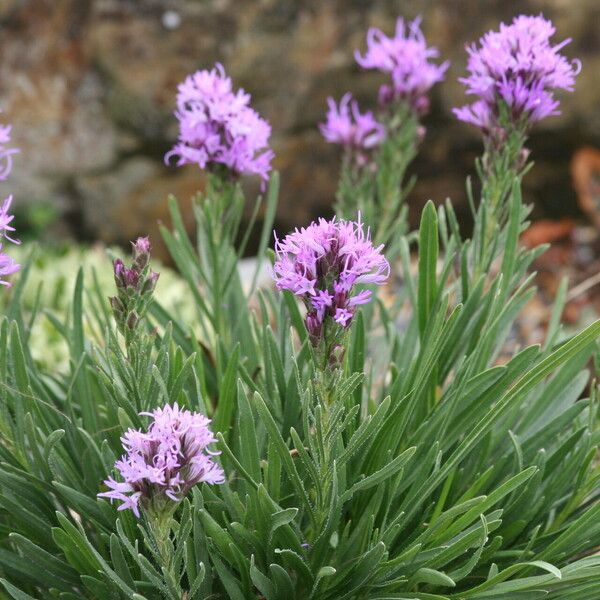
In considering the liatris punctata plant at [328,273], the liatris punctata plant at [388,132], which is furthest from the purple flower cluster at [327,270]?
the liatris punctata plant at [388,132]

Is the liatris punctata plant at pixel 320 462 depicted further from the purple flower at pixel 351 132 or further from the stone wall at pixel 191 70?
the stone wall at pixel 191 70

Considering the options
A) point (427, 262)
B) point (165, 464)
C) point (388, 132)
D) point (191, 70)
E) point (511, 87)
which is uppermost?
point (191, 70)

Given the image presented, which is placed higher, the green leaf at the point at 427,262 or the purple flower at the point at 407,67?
the purple flower at the point at 407,67

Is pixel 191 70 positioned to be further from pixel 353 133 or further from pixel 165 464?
pixel 165 464

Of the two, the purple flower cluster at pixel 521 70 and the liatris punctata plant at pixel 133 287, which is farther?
the purple flower cluster at pixel 521 70

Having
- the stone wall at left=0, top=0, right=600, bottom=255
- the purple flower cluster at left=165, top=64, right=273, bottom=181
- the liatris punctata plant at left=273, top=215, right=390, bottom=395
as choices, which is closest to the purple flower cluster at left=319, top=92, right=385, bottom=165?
the purple flower cluster at left=165, top=64, right=273, bottom=181

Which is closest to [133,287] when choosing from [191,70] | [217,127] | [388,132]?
[217,127]

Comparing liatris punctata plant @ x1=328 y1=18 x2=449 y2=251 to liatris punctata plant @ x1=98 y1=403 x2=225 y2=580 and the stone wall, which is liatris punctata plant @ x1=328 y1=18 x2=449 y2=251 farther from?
the stone wall
